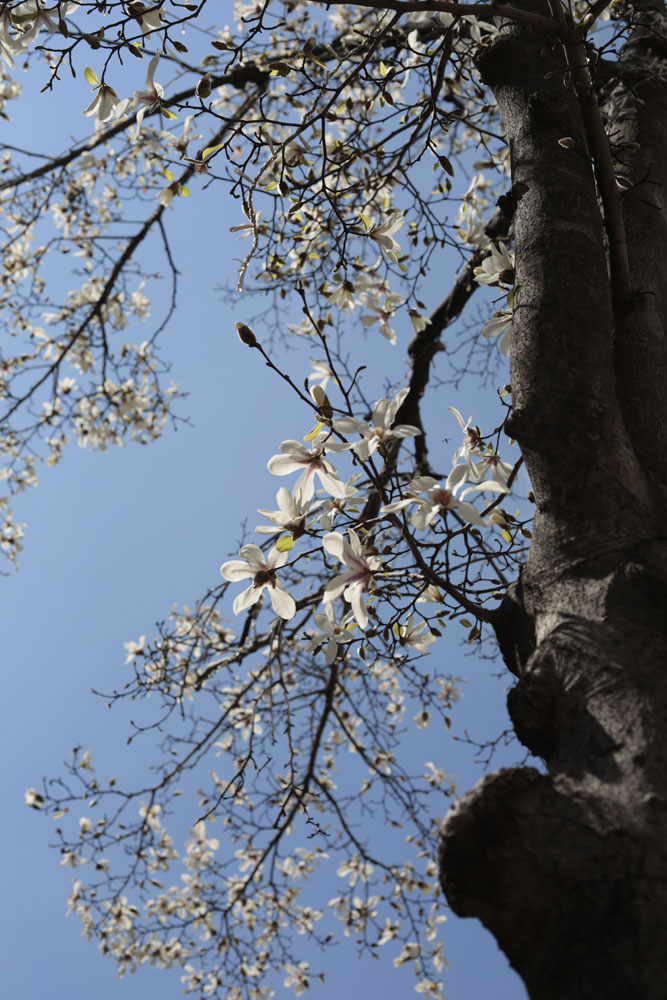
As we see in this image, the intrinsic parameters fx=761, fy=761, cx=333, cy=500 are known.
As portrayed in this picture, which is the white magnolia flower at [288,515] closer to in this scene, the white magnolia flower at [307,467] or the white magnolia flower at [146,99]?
the white magnolia flower at [307,467]

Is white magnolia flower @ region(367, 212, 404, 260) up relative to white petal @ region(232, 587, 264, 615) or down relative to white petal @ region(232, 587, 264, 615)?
up

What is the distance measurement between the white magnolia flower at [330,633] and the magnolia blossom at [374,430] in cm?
42

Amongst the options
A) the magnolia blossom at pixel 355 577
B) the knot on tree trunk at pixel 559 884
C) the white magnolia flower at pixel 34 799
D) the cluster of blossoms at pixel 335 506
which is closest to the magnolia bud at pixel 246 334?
the cluster of blossoms at pixel 335 506

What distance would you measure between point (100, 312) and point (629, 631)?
393 centimetres

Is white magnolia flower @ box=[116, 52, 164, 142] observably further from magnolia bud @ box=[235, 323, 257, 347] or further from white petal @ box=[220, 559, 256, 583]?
white petal @ box=[220, 559, 256, 583]

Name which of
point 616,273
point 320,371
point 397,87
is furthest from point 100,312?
point 616,273

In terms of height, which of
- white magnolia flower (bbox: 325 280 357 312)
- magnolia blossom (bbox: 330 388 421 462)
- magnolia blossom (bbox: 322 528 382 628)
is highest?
white magnolia flower (bbox: 325 280 357 312)

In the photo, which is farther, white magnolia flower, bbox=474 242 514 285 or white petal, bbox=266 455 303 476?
white magnolia flower, bbox=474 242 514 285

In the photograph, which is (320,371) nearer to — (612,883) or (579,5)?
(612,883)

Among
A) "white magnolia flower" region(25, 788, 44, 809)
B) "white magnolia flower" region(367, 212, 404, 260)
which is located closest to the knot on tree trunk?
"white magnolia flower" region(367, 212, 404, 260)

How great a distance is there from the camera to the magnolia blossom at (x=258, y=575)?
1.55 meters

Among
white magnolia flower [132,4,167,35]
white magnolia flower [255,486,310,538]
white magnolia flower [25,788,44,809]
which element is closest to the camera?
white magnolia flower [255,486,310,538]

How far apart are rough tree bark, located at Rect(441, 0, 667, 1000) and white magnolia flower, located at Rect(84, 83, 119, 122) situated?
99cm

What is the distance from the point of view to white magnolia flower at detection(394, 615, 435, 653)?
6.25 ft
